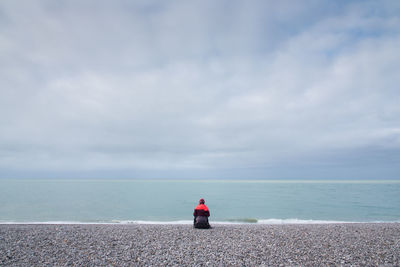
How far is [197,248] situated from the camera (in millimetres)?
9805

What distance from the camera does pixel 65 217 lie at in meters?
23.5

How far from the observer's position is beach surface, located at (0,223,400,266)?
8344 millimetres

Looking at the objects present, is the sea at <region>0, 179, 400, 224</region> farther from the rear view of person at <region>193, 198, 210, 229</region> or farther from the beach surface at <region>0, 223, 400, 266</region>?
the beach surface at <region>0, 223, 400, 266</region>

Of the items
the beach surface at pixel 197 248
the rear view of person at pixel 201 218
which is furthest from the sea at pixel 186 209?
the beach surface at pixel 197 248

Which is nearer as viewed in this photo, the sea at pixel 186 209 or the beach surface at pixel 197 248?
the beach surface at pixel 197 248

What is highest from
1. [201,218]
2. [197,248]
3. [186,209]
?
[201,218]

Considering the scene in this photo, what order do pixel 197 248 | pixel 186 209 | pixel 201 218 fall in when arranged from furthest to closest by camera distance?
1. pixel 186 209
2. pixel 201 218
3. pixel 197 248

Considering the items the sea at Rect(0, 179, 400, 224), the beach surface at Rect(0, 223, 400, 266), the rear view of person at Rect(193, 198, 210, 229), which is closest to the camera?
the beach surface at Rect(0, 223, 400, 266)

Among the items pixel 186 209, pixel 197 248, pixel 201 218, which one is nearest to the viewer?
pixel 197 248

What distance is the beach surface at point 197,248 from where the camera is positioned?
8344 mm

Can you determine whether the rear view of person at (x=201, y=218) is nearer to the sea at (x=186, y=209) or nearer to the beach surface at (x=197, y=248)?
the beach surface at (x=197, y=248)

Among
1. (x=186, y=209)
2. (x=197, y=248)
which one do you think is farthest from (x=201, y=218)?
(x=186, y=209)

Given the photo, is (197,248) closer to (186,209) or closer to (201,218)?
(201,218)

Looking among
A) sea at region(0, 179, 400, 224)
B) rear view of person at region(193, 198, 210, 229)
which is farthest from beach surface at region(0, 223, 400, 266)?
sea at region(0, 179, 400, 224)
